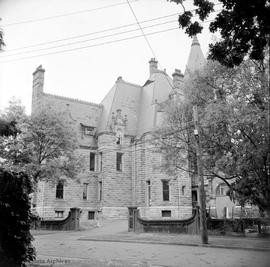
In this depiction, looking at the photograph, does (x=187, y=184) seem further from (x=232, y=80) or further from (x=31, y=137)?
(x=232, y=80)

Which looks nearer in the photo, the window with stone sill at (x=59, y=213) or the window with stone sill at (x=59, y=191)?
the window with stone sill at (x=59, y=213)

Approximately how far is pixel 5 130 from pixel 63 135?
744 inches

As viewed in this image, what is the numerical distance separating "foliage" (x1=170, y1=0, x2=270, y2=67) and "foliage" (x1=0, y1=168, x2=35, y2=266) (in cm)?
528

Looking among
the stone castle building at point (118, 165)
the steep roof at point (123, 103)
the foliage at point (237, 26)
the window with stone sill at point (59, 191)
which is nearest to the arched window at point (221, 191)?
the stone castle building at point (118, 165)

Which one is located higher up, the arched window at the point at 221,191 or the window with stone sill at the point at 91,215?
the arched window at the point at 221,191

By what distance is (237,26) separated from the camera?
284 inches

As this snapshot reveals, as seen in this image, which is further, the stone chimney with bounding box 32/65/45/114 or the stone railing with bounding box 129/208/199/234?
the stone chimney with bounding box 32/65/45/114

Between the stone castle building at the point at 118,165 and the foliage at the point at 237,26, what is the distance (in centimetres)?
2911

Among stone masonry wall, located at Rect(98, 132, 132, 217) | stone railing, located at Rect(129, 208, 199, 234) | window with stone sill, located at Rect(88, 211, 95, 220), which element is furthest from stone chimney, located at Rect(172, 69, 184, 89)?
stone railing, located at Rect(129, 208, 199, 234)

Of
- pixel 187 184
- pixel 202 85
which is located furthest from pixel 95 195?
pixel 202 85

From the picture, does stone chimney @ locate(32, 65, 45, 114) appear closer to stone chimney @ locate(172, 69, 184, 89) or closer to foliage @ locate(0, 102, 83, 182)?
foliage @ locate(0, 102, 83, 182)

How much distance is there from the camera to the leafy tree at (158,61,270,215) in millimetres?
13041

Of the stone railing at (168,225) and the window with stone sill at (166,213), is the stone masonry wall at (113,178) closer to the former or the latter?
the window with stone sill at (166,213)

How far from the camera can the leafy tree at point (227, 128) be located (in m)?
13.0
